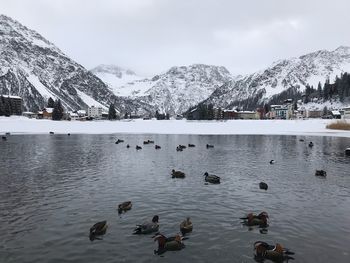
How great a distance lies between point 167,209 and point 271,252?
8.93 m

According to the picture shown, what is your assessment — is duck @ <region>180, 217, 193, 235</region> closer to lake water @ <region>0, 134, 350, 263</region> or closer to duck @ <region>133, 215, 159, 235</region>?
lake water @ <region>0, 134, 350, 263</region>

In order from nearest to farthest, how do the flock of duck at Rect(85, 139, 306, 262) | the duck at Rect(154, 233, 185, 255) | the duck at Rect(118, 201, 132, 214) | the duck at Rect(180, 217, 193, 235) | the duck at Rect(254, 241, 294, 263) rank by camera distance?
the duck at Rect(254, 241, 294, 263)
the flock of duck at Rect(85, 139, 306, 262)
the duck at Rect(154, 233, 185, 255)
the duck at Rect(180, 217, 193, 235)
the duck at Rect(118, 201, 132, 214)

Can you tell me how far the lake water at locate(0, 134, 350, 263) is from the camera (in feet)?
54.9

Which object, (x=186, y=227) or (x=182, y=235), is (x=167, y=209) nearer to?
(x=186, y=227)

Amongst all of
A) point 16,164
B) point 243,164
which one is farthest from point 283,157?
point 16,164

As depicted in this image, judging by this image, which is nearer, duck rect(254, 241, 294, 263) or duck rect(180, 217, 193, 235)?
duck rect(254, 241, 294, 263)

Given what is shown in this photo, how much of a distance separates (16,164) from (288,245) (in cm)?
3494

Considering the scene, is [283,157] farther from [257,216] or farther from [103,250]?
[103,250]

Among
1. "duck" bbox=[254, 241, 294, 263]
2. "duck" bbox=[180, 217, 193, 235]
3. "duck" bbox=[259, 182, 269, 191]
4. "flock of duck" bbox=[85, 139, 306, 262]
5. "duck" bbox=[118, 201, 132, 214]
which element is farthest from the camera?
"duck" bbox=[259, 182, 269, 191]

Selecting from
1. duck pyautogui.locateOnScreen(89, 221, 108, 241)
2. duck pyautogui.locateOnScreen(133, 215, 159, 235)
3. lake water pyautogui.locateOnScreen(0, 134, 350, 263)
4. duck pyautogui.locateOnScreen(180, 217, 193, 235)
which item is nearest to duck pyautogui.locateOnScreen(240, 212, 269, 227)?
lake water pyautogui.locateOnScreen(0, 134, 350, 263)

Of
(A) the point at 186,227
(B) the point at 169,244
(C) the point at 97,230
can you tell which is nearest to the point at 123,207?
(C) the point at 97,230

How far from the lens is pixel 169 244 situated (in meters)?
17.0

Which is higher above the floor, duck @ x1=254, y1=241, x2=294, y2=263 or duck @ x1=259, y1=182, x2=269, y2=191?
duck @ x1=259, y1=182, x2=269, y2=191

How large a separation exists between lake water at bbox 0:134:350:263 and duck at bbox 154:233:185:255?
33cm
